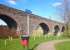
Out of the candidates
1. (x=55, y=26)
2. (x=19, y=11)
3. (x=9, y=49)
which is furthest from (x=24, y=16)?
(x=9, y=49)

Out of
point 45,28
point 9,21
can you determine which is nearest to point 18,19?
point 9,21

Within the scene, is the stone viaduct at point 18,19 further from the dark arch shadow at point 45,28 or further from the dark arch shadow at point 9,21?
the dark arch shadow at point 45,28

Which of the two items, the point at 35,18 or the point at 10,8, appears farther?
the point at 35,18

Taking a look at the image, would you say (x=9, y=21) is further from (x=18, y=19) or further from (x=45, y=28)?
(x=45, y=28)

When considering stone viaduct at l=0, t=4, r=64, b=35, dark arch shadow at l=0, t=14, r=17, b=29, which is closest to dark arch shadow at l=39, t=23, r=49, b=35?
stone viaduct at l=0, t=4, r=64, b=35

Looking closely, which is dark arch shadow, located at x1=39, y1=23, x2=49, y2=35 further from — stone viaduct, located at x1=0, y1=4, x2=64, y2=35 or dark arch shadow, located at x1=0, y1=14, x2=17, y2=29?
dark arch shadow, located at x1=0, y1=14, x2=17, y2=29

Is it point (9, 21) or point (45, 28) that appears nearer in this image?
point (9, 21)

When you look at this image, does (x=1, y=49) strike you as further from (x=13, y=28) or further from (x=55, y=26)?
(x=55, y=26)

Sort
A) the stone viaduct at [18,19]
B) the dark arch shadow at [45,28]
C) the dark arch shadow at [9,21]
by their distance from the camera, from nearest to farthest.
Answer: the stone viaduct at [18,19]
the dark arch shadow at [9,21]
the dark arch shadow at [45,28]

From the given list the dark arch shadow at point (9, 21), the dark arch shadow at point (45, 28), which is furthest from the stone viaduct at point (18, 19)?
the dark arch shadow at point (45, 28)

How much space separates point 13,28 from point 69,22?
13.1m

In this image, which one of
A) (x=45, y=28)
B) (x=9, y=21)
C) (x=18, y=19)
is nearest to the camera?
(x=18, y=19)

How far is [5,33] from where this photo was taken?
4266cm

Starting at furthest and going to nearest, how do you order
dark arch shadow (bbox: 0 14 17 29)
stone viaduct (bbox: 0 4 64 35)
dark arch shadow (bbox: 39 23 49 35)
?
dark arch shadow (bbox: 39 23 49 35) → dark arch shadow (bbox: 0 14 17 29) → stone viaduct (bbox: 0 4 64 35)
